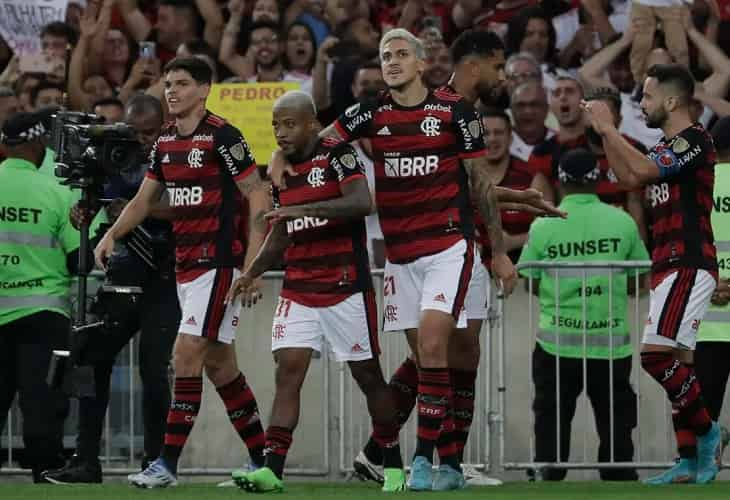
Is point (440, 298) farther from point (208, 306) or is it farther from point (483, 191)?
point (208, 306)

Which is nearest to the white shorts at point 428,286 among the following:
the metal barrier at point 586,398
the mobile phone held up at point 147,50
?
the metal barrier at point 586,398

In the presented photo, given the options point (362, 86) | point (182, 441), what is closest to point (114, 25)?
point (362, 86)

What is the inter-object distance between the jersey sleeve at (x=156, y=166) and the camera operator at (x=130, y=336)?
0.95 m

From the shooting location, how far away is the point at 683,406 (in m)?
11.9

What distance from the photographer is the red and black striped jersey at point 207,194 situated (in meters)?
11.9

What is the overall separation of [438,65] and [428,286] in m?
5.54

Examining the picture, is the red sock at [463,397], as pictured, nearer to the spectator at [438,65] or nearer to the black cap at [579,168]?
the black cap at [579,168]

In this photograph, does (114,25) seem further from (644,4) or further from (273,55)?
(644,4)

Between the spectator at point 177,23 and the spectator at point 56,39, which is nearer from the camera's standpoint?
the spectator at point 56,39

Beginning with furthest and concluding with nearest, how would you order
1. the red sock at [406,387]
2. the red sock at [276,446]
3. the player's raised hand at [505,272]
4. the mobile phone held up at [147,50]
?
the mobile phone held up at [147,50], the red sock at [406,387], the player's raised hand at [505,272], the red sock at [276,446]

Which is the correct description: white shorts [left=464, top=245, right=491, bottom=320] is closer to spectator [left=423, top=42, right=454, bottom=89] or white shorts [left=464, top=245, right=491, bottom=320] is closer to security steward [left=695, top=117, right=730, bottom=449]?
security steward [left=695, top=117, right=730, bottom=449]

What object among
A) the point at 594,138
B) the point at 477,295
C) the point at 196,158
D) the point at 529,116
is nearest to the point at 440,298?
the point at 477,295

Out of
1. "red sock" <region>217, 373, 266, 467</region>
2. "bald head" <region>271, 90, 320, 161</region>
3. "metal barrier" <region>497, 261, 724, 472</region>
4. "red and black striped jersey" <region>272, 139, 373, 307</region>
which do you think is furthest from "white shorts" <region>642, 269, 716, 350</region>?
"red sock" <region>217, 373, 266, 467</region>

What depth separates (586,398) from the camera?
47.2ft
